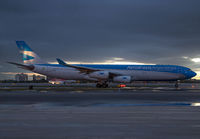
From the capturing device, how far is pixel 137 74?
4122 centimetres

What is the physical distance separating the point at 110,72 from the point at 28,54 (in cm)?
1717

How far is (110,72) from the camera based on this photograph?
40.5 m

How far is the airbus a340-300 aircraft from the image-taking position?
133 ft

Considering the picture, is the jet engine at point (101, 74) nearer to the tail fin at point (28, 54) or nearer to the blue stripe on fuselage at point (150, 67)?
the blue stripe on fuselage at point (150, 67)

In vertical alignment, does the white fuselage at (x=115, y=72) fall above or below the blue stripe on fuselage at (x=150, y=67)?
below

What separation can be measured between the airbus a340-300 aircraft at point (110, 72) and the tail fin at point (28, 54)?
0.28 meters

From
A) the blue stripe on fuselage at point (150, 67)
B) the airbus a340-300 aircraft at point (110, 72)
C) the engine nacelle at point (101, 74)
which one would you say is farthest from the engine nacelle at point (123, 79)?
the blue stripe on fuselage at point (150, 67)

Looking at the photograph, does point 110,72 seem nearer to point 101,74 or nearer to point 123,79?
point 101,74

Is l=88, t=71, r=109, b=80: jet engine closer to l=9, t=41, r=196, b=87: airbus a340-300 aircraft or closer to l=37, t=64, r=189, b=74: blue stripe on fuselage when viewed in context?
l=9, t=41, r=196, b=87: airbus a340-300 aircraft

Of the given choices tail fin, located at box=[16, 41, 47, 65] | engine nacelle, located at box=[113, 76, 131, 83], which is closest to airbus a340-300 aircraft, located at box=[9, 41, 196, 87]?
engine nacelle, located at box=[113, 76, 131, 83]

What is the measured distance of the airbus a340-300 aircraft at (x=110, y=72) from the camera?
40.5 meters

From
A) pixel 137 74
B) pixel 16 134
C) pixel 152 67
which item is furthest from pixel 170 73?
pixel 16 134

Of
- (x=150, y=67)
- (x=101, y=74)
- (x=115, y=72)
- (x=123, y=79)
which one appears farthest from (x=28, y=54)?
(x=150, y=67)

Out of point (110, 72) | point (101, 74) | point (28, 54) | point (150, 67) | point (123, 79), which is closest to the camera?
point (123, 79)
